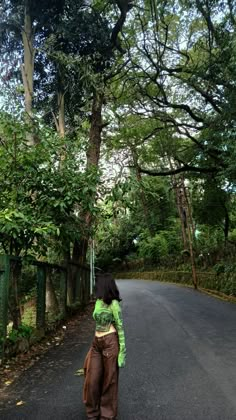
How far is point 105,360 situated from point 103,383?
9.5 inches

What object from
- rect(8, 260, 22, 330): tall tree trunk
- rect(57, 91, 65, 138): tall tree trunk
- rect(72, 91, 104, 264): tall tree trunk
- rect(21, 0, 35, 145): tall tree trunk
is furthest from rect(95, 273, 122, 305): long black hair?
rect(57, 91, 65, 138): tall tree trunk

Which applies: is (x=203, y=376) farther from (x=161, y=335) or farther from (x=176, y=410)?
(x=161, y=335)

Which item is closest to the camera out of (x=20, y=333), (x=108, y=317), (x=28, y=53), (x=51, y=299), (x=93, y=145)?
(x=108, y=317)

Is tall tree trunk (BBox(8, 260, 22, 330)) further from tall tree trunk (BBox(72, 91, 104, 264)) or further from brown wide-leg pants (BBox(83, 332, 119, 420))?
tall tree trunk (BBox(72, 91, 104, 264))

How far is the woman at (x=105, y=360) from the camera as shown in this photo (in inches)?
173

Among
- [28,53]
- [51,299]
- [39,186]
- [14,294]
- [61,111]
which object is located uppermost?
[28,53]

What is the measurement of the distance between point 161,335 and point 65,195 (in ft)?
12.6

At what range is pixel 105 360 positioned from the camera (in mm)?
4434

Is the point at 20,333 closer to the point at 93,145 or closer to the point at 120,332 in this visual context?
the point at 120,332

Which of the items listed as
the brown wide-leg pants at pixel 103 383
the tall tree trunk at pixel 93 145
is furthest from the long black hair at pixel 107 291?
the tall tree trunk at pixel 93 145

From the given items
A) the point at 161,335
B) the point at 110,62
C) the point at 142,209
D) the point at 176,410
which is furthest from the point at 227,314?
the point at 142,209

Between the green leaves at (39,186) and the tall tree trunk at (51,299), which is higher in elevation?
the green leaves at (39,186)

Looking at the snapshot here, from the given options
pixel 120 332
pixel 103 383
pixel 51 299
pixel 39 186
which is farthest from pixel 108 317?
pixel 51 299

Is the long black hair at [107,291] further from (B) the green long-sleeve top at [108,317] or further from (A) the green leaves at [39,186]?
(A) the green leaves at [39,186]
